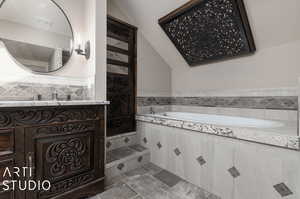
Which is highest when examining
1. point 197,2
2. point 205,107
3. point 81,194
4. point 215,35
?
point 197,2

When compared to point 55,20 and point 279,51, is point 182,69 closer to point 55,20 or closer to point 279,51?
point 279,51

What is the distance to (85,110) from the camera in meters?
1.23

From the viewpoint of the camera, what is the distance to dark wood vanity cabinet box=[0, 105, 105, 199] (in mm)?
909

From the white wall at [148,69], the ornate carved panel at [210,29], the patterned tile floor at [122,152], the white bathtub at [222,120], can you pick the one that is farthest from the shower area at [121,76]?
the ornate carved panel at [210,29]

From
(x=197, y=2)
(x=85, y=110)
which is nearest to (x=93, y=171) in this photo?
(x=85, y=110)

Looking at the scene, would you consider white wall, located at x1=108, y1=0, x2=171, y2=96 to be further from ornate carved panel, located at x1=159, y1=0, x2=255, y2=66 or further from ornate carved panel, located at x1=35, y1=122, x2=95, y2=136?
ornate carved panel, located at x1=35, y1=122, x2=95, y2=136

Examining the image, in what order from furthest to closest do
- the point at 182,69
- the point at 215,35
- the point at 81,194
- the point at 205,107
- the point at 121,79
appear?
the point at 182,69 < the point at 205,107 < the point at 121,79 < the point at 215,35 < the point at 81,194

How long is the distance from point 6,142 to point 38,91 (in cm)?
73

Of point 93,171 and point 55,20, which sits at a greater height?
point 55,20

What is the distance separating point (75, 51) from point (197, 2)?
159 cm

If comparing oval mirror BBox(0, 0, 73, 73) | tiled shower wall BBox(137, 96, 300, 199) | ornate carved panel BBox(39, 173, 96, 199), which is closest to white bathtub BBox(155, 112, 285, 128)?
tiled shower wall BBox(137, 96, 300, 199)

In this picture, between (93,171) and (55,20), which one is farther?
(55,20)

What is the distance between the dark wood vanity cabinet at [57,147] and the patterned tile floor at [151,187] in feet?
0.68

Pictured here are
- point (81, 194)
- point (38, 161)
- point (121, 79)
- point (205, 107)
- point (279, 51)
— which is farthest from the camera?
point (205, 107)
